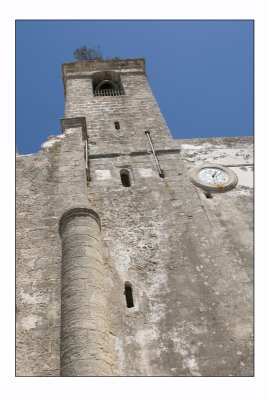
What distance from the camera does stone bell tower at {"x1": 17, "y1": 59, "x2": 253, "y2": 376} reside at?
28.9 feet

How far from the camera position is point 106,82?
2023 cm

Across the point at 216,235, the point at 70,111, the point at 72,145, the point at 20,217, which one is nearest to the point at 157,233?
the point at 216,235

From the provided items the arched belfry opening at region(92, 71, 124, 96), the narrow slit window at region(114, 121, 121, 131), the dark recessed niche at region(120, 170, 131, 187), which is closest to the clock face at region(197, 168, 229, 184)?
the dark recessed niche at region(120, 170, 131, 187)

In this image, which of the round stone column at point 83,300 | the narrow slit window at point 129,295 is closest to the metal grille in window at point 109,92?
the round stone column at point 83,300

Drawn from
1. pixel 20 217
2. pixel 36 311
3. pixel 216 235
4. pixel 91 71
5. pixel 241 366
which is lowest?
pixel 241 366

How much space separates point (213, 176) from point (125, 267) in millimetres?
4433

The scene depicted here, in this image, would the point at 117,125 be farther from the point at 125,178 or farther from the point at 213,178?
the point at 213,178

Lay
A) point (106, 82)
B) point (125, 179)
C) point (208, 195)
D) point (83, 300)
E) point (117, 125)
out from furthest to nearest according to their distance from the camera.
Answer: point (106, 82) < point (117, 125) < point (125, 179) < point (208, 195) < point (83, 300)

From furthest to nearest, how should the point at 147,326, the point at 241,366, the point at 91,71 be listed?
1. the point at 91,71
2. the point at 147,326
3. the point at 241,366

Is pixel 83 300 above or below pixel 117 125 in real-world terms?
below

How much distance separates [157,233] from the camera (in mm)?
11422

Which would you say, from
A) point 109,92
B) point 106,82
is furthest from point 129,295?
point 106,82

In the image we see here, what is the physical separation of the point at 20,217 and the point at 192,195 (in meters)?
3.98

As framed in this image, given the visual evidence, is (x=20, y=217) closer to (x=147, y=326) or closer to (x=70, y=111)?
(x=147, y=326)
